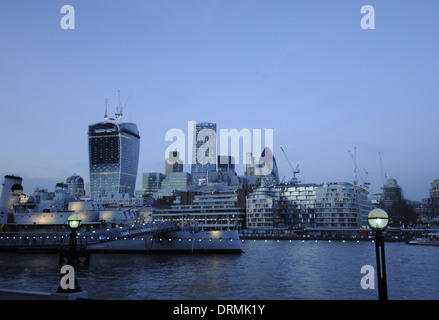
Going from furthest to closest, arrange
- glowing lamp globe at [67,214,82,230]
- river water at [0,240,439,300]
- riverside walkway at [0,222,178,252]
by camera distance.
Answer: riverside walkway at [0,222,178,252]
river water at [0,240,439,300]
glowing lamp globe at [67,214,82,230]

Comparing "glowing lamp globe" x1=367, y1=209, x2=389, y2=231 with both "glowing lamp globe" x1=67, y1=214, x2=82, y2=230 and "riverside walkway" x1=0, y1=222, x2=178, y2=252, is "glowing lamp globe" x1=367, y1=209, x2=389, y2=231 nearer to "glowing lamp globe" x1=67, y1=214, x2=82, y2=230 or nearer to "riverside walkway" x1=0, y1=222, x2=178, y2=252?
"glowing lamp globe" x1=67, y1=214, x2=82, y2=230

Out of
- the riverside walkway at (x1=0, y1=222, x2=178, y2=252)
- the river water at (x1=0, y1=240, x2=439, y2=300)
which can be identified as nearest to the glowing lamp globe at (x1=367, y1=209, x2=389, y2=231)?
the river water at (x1=0, y1=240, x2=439, y2=300)

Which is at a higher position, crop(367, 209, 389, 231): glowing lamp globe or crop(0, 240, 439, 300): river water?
crop(367, 209, 389, 231): glowing lamp globe

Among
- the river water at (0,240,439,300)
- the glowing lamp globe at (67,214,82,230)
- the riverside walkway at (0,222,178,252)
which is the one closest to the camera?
the glowing lamp globe at (67,214,82,230)

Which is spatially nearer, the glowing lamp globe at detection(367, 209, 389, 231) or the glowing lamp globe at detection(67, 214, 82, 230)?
the glowing lamp globe at detection(367, 209, 389, 231)

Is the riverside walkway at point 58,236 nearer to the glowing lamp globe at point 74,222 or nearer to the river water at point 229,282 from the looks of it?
the river water at point 229,282

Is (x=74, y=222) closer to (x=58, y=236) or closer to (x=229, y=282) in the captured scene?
(x=229, y=282)

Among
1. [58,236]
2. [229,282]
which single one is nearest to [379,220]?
[229,282]

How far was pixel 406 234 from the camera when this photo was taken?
513 feet

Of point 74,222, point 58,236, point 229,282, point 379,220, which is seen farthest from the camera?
point 58,236

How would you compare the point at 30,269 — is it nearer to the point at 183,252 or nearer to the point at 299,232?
the point at 183,252

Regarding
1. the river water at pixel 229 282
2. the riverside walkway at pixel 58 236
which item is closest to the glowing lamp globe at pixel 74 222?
the river water at pixel 229 282
